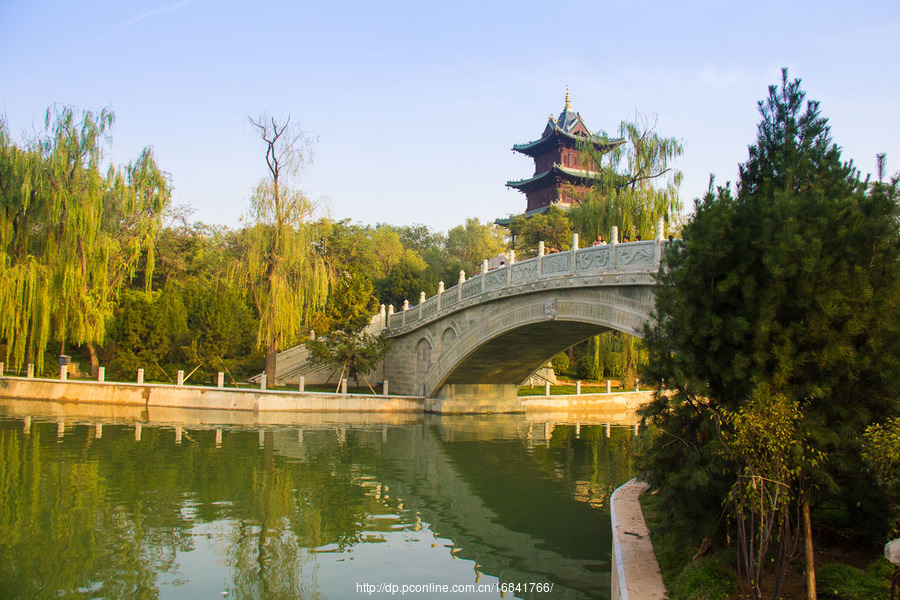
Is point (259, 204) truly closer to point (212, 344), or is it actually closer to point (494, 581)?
point (212, 344)

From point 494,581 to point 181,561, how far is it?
8.85ft

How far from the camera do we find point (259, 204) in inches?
744

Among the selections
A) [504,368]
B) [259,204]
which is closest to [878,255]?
[504,368]

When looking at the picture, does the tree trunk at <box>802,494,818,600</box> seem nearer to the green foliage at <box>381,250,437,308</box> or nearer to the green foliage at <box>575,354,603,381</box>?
the green foliage at <box>575,354,603,381</box>

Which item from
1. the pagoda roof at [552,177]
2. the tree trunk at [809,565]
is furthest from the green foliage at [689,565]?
the pagoda roof at [552,177]

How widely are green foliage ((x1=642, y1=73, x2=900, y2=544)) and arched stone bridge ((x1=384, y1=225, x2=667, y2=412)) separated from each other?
5.53m

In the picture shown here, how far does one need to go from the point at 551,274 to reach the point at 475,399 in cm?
637

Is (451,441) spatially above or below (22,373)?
below

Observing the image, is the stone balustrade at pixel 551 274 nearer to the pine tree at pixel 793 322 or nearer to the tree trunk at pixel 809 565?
the pine tree at pixel 793 322

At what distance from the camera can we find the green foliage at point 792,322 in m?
4.23

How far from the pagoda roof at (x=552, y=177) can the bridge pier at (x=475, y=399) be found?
585 inches

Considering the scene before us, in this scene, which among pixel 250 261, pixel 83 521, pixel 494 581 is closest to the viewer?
pixel 494 581

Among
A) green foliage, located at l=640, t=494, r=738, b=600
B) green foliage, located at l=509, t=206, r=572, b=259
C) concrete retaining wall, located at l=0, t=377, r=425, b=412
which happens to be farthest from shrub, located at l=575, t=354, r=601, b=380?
green foliage, located at l=640, t=494, r=738, b=600

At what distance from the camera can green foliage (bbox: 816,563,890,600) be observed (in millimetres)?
3852
